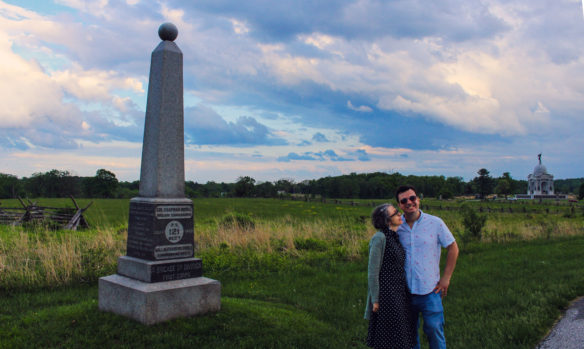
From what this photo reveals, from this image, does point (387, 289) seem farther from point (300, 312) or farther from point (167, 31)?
point (167, 31)

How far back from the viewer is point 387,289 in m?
4.32

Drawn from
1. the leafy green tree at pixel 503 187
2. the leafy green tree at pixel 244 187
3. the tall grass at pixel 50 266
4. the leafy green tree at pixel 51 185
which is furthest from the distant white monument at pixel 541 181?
the tall grass at pixel 50 266

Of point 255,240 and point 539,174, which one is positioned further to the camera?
point 539,174

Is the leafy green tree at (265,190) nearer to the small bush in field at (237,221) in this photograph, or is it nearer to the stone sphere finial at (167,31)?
the small bush in field at (237,221)

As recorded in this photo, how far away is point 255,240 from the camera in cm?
1465

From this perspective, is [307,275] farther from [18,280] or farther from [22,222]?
[22,222]

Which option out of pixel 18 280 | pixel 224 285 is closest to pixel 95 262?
pixel 18 280

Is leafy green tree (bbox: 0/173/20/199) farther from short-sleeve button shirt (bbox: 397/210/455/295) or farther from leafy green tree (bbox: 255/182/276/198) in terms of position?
short-sleeve button shirt (bbox: 397/210/455/295)

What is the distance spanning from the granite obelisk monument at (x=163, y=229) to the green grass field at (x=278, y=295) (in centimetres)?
30

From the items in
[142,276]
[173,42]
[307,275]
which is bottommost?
[307,275]

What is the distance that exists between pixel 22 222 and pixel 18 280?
1407 cm

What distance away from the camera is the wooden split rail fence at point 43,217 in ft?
Result: 69.3

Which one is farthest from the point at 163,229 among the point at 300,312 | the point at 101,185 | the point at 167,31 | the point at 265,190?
the point at 101,185

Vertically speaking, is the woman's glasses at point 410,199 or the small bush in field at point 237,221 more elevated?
the woman's glasses at point 410,199
